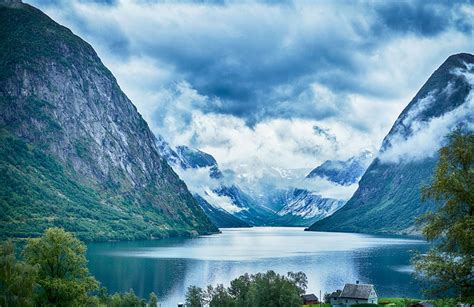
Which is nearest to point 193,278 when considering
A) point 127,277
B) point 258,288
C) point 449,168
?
point 127,277

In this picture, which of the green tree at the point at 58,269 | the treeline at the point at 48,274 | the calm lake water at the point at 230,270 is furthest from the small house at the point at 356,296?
the green tree at the point at 58,269

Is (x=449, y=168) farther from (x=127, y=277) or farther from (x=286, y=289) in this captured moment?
(x=127, y=277)

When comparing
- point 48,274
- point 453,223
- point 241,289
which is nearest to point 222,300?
point 241,289

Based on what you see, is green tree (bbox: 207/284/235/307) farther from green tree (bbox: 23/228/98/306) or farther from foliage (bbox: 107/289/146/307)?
green tree (bbox: 23/228/98/306)

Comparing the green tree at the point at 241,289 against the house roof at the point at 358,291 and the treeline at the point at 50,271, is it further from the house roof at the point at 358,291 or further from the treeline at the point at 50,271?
the treeline at the point at 50,271

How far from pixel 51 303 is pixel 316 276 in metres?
97.2

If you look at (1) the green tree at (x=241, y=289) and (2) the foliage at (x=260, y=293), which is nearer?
(2) the foliage at (x=260, y=293)

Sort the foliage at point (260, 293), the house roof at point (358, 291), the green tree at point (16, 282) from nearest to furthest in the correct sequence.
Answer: the green tree at point (16, 282), the foliage at point (260, 293), the house roof at point (358, 291)

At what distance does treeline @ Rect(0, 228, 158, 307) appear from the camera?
41.1 m

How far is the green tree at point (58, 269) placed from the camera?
4541 cm

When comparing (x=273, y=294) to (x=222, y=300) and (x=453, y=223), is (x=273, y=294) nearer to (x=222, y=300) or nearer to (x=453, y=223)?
(x=222, y=300)

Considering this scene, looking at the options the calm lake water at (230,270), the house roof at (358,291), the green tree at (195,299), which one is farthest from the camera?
the calm lake water at (230,270)

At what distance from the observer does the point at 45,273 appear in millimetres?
46781

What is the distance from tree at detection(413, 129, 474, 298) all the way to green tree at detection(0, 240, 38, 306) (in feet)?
95.1
